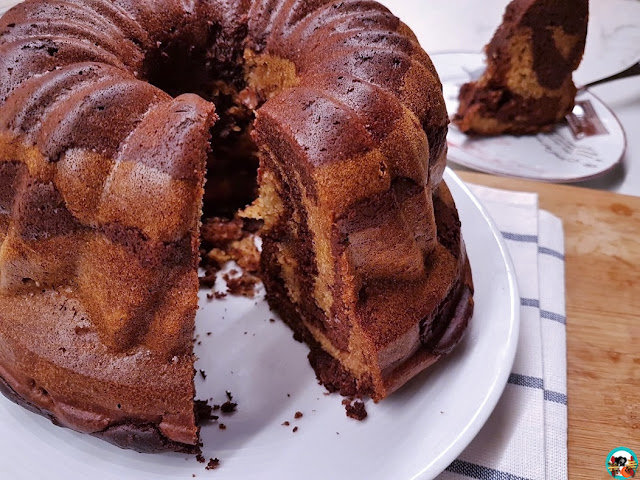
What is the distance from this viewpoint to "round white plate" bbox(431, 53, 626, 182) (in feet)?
9.08

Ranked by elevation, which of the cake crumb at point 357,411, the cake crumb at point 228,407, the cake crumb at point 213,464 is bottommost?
the cake crumb at point 357,411

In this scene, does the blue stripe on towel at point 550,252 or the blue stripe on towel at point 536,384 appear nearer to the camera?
the blue stripe on towel at point 536,384

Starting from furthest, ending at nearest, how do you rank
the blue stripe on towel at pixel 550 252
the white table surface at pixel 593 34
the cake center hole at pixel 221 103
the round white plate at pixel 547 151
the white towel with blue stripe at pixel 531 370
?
the white table surface at pixel 593 34
the round white plate at pixel 547 151
the blue stripe on towel at pixel 550 252
the cake center hole at pixel 221 103
the white towel with blue stripe at pixel 531 370

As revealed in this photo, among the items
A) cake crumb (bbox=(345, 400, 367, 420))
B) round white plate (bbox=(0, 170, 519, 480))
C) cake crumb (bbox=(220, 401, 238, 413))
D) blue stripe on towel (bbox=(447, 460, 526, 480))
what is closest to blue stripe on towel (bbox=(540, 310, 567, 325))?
round white plate (bbox=(0, 170, 519, 480))

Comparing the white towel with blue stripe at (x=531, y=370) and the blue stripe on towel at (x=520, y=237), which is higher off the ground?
the blue stripe on towel at (x=520, y=237)

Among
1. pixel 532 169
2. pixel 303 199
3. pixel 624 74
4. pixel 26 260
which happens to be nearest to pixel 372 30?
pixel 303 199

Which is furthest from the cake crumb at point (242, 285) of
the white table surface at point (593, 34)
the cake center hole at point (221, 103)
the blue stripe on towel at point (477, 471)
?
the white table surface at point (593, 34)

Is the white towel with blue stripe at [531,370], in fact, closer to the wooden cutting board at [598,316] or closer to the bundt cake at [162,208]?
the wooden cutting board at [598,316]

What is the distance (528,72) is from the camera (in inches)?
114

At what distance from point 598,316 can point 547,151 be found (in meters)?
1.12

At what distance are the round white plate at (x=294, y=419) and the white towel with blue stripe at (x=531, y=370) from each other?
139mm

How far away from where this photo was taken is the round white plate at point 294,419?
1.47 meters

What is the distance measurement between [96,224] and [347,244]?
59 centimetres

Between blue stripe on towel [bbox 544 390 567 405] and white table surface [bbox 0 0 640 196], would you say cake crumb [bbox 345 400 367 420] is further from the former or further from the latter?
white table surface [bbox 0 0 640 196]
